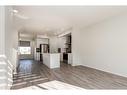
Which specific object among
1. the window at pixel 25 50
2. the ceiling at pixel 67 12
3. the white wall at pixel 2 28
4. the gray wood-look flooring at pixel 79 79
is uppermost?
the ceiling at pixel 67 12

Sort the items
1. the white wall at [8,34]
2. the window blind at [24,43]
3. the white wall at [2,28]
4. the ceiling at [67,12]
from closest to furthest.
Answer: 1. the white wall at [2,28]
2. the white wall at [8,34]
3. the ceiling at [67,12]
4. the window blind at [24,43]

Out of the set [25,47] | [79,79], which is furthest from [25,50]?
[79,79]

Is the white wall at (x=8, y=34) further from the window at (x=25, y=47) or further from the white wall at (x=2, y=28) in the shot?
the window at (x=25, y=47)

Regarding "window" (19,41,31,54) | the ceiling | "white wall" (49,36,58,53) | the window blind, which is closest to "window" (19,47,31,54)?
"window" (19,41,31,54)

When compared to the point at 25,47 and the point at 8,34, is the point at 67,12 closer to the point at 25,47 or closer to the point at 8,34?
the point at 8,34

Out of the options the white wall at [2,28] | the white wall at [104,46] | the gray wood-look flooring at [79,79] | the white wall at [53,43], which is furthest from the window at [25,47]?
the white wall at [2,28]

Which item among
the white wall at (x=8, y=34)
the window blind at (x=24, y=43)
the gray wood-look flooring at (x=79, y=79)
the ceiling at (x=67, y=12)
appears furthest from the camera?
the window blind at (x=24, y=43)

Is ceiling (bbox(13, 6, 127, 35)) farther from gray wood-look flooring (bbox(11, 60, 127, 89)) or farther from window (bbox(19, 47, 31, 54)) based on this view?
window (bbox(19, 47, 31, 54))

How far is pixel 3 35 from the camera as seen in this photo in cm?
230

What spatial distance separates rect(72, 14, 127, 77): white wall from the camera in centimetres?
452

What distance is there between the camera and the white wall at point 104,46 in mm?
4523

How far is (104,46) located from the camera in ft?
18.0

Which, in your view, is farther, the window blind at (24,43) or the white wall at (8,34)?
the window blind at (24,43)
